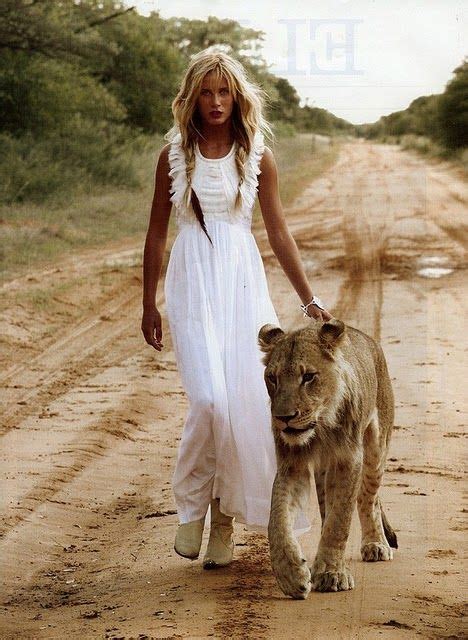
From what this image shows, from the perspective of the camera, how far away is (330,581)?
4.86 metres

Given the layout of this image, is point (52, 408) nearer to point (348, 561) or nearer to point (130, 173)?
point (348, 561)

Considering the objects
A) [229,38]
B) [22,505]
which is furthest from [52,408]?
[229,38]

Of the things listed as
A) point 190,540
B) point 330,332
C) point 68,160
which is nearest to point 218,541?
point 190,540

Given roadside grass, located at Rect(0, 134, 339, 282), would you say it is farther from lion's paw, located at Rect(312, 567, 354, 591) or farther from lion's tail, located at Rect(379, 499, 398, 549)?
lion's paw, located at Rect(312, 567, 354, 591)

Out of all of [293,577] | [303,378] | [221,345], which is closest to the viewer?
[293,577]

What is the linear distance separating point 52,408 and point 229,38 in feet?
86.9

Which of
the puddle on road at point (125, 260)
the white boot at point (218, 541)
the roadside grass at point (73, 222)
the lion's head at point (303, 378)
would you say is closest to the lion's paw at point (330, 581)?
the lion's head at point (303, 378)

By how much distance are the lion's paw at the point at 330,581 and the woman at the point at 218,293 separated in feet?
1.45

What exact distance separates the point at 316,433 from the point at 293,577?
0.56 metres

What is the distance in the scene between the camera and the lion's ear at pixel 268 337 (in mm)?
4911

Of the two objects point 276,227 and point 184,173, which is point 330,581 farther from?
point 184,173

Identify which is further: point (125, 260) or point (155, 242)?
point (125, 260)

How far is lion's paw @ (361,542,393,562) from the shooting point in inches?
217

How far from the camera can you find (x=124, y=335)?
12008 mm
